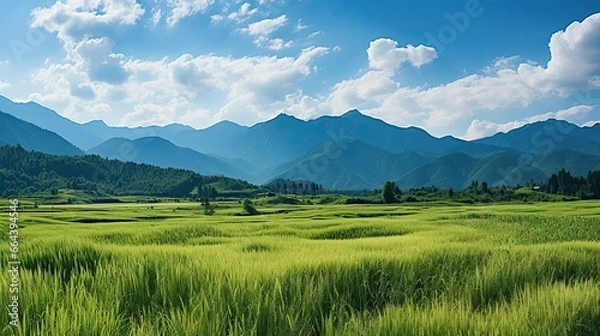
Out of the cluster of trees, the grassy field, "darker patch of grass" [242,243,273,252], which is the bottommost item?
the cluster of trees

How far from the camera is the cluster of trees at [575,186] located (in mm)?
140500

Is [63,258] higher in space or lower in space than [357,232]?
higher

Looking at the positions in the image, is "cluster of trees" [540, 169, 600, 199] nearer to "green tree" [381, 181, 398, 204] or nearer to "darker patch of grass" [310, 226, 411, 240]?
"green tree" [381, 181, 398, 204]

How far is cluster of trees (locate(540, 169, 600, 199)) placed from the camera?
461 feet

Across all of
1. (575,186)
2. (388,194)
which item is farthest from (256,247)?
(575,186)

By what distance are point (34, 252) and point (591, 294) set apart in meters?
7.84

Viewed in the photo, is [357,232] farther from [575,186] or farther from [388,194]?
[575,186]

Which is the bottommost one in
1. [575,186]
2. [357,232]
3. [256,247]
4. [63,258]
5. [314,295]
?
[575,186]


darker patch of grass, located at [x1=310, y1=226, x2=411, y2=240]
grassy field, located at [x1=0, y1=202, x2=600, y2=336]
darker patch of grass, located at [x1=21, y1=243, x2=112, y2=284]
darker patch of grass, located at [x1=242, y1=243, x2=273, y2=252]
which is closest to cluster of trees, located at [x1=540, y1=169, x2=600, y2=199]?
darker patch of grass, located at [x1=310, y1=226, x2=411, y2=240]

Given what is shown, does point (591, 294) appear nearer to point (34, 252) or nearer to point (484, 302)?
point (484, 302)

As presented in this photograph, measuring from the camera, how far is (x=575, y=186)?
149 metres

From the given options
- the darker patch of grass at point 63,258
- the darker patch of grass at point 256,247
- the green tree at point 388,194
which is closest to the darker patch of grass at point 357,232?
the darker patch of grass at point 256,247

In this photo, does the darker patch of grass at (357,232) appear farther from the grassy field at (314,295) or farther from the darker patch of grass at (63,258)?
the darker patch of grass at (63,258)

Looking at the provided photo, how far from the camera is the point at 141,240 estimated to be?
14758mm
